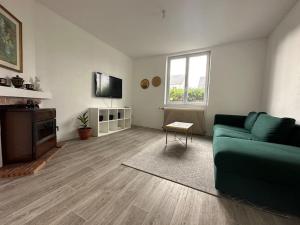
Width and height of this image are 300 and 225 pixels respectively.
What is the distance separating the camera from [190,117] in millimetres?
3912

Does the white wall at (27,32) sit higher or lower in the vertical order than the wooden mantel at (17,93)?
higher

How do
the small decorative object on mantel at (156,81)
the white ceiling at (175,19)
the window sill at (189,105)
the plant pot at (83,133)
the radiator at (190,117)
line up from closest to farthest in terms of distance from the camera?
the white ceiling at (175,19) < the plant pot at (83,133) < the radiator at (190,117) < the window sill at (189,105) < the small decorative object on mantel at (156,81)

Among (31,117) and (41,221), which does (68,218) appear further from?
(31,117)

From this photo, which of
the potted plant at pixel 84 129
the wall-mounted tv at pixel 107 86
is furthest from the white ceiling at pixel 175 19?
the potted plant at pixel 84 129

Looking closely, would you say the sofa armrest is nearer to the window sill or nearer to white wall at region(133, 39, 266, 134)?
white wall at region(133, 39, 266, 134)

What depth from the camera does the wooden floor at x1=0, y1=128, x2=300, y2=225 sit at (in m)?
1.00

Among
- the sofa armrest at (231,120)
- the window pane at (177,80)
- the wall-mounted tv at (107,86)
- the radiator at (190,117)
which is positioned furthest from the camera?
the window pane at (177,80)

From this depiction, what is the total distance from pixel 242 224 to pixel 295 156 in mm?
775

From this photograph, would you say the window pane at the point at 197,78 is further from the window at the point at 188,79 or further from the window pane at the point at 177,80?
the window pane at the point at 177,80

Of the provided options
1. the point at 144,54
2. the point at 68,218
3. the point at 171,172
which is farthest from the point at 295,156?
the point at 144,54

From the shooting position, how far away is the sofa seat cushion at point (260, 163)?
1021 millimetres

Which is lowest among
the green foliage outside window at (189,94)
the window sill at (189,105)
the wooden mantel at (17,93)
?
the window sill at (189,105)

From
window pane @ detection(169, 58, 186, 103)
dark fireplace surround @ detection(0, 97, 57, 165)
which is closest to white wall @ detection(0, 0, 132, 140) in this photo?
dark fireplace surround @ detection(0, 97, 57, 165)

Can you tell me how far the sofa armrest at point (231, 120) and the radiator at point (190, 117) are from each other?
0.57 meters
